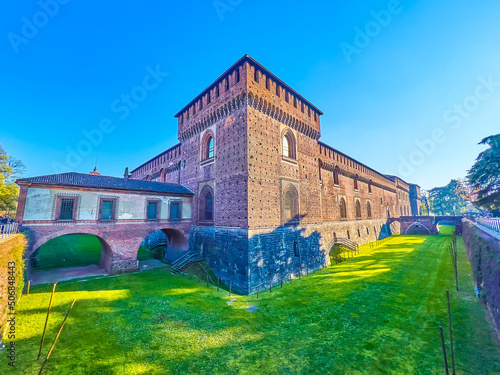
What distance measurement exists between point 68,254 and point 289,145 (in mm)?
23371

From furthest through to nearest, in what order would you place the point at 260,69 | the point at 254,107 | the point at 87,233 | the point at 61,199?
the point at 260,69
the point at 254,107
the point at 87,233
the point at 61,199

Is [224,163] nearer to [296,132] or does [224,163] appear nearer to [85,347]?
[296,132]

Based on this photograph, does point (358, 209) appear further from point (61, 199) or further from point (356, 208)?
point (61, 199)

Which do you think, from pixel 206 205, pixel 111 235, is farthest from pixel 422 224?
pixel 111 235

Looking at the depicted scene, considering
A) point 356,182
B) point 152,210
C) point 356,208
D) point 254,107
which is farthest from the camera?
point 356,182

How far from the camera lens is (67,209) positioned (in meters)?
14.4

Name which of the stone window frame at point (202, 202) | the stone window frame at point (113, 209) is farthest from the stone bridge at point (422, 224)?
the stone window frame at point (113, 209)

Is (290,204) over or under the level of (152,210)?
over

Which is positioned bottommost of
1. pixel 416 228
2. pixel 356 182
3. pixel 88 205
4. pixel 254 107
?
pixel 416 228

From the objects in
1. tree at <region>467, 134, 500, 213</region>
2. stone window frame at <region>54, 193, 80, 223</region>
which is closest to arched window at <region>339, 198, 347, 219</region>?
tree at <region>467, 134, 500, 213</region>

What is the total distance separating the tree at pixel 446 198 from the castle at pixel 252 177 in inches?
2990

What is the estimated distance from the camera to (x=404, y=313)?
10070 mm

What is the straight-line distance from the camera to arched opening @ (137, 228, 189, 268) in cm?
1969

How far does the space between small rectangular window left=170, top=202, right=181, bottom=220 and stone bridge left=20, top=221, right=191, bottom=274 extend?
0.86 m
